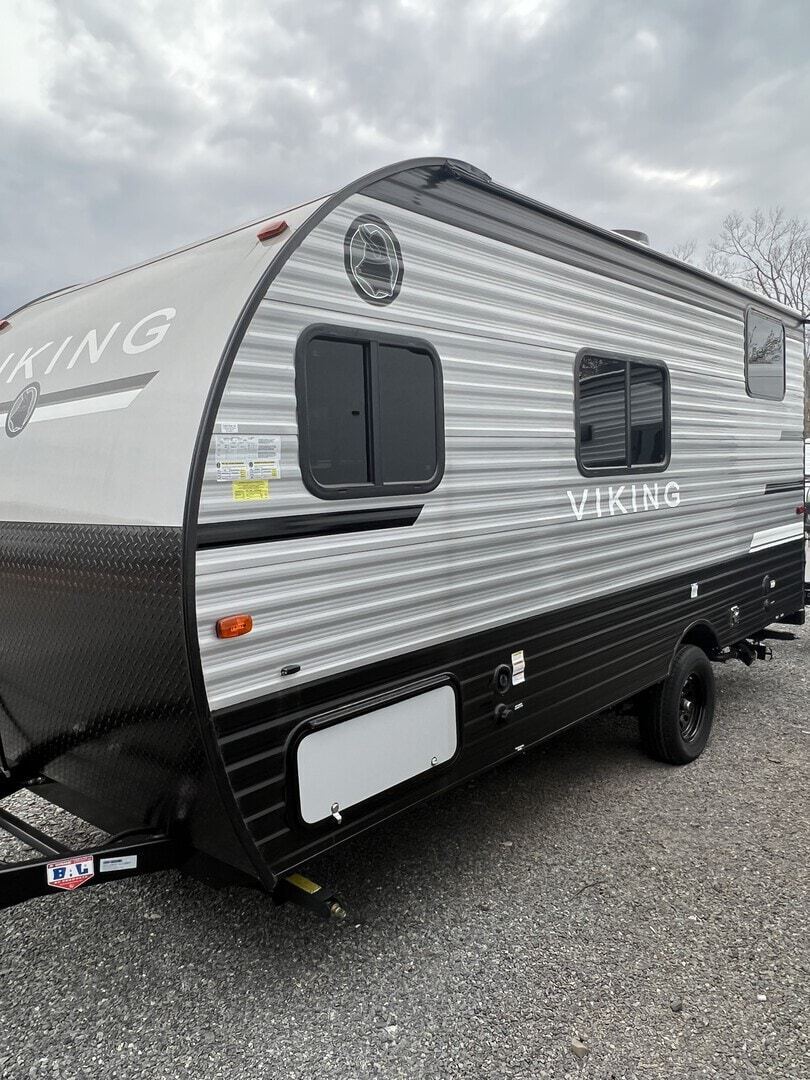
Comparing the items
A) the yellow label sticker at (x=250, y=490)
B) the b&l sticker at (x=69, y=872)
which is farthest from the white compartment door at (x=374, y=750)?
the yellow label sticker at (x=250, y=490)

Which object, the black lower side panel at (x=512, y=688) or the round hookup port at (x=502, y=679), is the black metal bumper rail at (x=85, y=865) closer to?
the black lower side panel at (x=512, y=688)

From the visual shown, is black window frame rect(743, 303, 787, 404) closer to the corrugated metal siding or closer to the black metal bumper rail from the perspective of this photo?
the corrugated metal siding

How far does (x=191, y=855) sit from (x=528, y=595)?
177 centimetres

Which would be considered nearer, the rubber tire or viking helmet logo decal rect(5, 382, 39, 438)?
viking helmet logo decal rect(5, 382, 39, 438)

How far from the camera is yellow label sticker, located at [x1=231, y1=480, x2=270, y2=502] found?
8.07 feet

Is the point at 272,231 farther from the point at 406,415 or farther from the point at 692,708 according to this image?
the point at 692,708

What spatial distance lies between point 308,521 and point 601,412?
79.6 inches

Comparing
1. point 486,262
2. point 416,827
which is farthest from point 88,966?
point 486,262

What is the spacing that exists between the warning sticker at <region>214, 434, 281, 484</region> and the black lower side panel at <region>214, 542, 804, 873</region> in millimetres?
707

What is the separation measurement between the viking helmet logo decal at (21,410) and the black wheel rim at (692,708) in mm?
4079

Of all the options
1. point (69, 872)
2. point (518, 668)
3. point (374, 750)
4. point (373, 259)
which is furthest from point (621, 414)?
point (69, 872)

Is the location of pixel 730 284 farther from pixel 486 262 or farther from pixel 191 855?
pixel 191 855

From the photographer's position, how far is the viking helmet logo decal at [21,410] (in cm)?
310

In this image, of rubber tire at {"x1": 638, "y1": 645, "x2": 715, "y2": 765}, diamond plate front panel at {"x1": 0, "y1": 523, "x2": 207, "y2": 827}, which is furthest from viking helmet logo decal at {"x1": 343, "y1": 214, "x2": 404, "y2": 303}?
rubber tire at {"x1": 638, "y1": 645, "x2": 715, "y2": 765}
